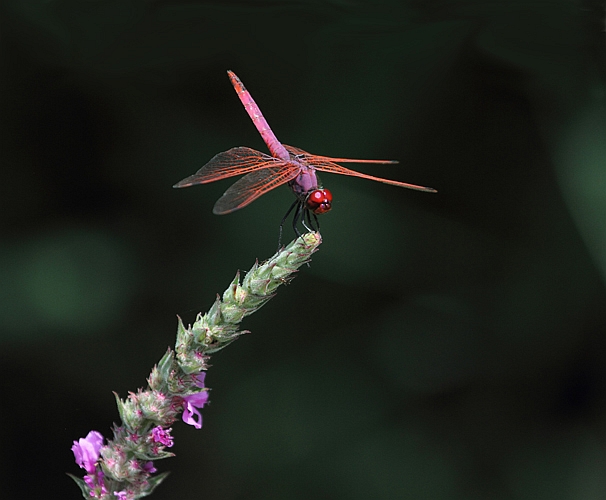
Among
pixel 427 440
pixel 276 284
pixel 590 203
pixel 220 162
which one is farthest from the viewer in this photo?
pixel 427 440

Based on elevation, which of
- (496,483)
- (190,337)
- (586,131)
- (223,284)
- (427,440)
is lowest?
(496,483)

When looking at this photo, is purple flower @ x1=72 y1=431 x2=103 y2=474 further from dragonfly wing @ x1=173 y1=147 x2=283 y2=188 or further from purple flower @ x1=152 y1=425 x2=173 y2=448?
dragonfly wing @ x1=173 y1=147 x2=283 y2=188

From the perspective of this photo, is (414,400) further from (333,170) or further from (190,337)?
(190,337)

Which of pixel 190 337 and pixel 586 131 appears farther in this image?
pixel 586 131

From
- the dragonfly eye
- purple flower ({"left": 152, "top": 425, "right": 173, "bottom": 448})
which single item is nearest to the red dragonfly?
the dragonfly eye

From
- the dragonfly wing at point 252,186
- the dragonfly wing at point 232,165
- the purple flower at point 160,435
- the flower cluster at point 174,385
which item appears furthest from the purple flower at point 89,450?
the dragonfly wing at point 232,165

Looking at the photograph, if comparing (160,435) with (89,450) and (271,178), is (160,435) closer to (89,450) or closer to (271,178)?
(89,450)

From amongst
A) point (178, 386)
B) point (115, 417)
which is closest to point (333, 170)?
point (178, 386)
